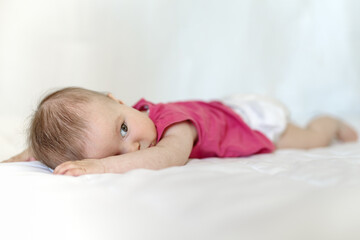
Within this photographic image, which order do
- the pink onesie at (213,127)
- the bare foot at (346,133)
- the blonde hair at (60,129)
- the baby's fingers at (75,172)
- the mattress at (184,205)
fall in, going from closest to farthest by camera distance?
the mattress at (184,205)
the baby's fingers at (75,172)
the blonde hair at (60,129)
the pink onesie at (213,127)
the bare foot at (346,133)

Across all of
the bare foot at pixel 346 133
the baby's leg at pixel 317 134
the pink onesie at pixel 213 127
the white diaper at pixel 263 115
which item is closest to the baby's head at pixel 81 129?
the pink onesie at pixel 213 127

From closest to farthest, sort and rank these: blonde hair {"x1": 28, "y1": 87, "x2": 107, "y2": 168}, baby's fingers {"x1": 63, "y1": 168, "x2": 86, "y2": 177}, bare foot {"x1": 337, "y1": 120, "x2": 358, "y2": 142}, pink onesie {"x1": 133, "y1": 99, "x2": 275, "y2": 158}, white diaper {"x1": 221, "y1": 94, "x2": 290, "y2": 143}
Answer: baby's fingers {"x1": 63, "y1": 168, "x2": 86, "y2": 177}
blonde hair {"x1": 28, "y1": 87, "x2": 107, "y2": 168}
pink onesie {"x1": 133, "y1": 99, "x2": 275, "y2": 158}
white diaper {"x1": 221, "y1": 94, "x2": 290, "y2": 143}
bare foot {"x1": 337, "y1": 120, "x2": 358, "y2": 142}

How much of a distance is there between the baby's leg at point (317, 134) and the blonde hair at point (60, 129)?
79cm

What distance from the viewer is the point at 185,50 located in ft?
6.48

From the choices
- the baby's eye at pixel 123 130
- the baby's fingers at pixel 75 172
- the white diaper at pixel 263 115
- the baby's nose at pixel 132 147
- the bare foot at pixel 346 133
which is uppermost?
the baby's eye at pixel 123 130

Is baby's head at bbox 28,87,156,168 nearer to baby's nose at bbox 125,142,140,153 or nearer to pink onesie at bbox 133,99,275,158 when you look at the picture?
baby's nose at bbox 125,142,140,153

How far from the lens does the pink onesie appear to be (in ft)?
3.77

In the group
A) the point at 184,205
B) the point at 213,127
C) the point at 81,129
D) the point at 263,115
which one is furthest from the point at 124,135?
the point at 263,115

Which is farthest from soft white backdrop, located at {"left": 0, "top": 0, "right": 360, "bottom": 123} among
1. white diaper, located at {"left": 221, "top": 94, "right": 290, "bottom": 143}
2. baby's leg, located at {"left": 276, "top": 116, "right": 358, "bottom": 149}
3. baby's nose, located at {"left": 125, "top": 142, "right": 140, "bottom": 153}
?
baby's nose, located at {"left": 125, "top": 142, "right": 140, "bottom": 153}

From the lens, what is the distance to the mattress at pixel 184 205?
0.55m

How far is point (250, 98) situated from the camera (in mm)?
1613

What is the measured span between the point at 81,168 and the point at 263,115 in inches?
33.0

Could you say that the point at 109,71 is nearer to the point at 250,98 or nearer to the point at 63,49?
the point at 63,49

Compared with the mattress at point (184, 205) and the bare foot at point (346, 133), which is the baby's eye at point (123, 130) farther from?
the bare foot at point (346, 133)
